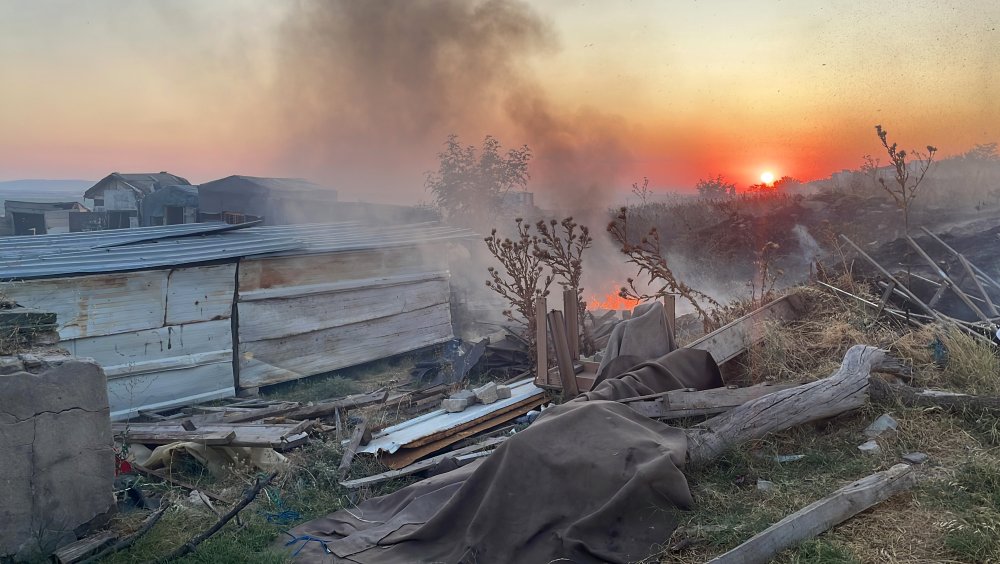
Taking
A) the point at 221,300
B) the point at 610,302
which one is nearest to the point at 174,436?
the point at 221,300

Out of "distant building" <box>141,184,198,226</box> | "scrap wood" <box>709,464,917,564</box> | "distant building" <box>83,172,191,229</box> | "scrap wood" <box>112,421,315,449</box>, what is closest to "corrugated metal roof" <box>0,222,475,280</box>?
"scrap wood" <box>112,421,315,449</box>

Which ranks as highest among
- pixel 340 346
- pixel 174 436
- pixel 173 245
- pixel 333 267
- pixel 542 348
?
pixel 173 245

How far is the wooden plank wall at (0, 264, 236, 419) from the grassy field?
3302 mm

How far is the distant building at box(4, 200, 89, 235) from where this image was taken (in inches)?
1022

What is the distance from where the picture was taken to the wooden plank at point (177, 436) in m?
6.57

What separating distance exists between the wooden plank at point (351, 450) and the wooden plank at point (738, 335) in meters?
3.58

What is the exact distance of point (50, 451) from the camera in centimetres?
455

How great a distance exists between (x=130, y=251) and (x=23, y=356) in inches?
231

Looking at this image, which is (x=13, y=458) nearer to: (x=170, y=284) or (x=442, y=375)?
(x=170, y=284)

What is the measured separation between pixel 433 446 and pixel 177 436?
277cm

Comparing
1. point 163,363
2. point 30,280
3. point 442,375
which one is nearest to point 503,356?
point 442,375

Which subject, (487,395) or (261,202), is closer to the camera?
(487,395)

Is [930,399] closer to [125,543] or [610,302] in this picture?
[125,543]

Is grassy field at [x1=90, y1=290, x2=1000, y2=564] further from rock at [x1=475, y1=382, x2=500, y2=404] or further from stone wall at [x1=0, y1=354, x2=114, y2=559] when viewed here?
rock at [x1=475, y1=382, x2=500, y2=404]
